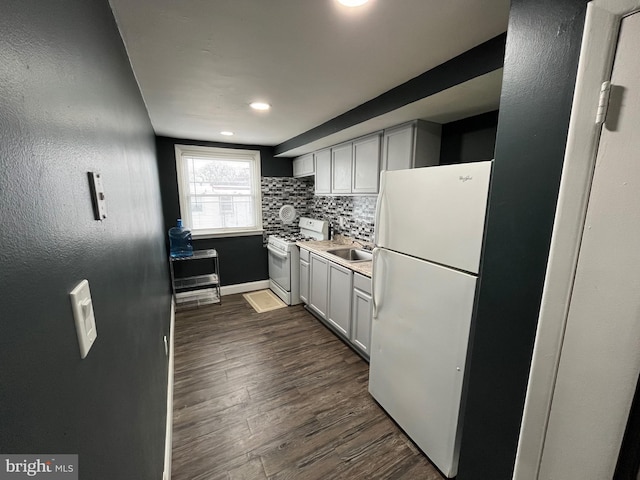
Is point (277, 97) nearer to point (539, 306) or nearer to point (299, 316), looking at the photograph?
point (539, 306)

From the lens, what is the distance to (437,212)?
1.42 metres

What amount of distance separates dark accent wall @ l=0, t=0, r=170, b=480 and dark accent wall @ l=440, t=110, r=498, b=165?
2220 mm

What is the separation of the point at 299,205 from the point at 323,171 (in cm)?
115

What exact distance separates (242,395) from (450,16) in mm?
2602

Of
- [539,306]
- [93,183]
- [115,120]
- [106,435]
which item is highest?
[115,120]

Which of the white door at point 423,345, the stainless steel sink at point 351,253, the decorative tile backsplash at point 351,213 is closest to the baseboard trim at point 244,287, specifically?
the decorative tile backsplash at point 351,213

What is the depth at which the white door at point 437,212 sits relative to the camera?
1.25m

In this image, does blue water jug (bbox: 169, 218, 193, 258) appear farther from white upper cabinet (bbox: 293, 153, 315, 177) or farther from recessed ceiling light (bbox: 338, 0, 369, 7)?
recessed ceiling light (bbox: 338, 0, 369, 7)

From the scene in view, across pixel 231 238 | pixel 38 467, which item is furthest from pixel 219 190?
pixel 38 467

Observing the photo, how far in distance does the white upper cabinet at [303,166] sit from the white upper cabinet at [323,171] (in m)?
0.20

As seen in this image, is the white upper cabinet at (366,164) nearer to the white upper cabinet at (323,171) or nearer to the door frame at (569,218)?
the white upper cabinet at (323,171)

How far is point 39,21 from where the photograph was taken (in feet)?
1.43

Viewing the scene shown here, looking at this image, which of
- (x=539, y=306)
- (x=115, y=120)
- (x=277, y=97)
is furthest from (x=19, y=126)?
(x=277, y=97)

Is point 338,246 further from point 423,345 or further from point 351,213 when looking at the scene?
point 423,345
